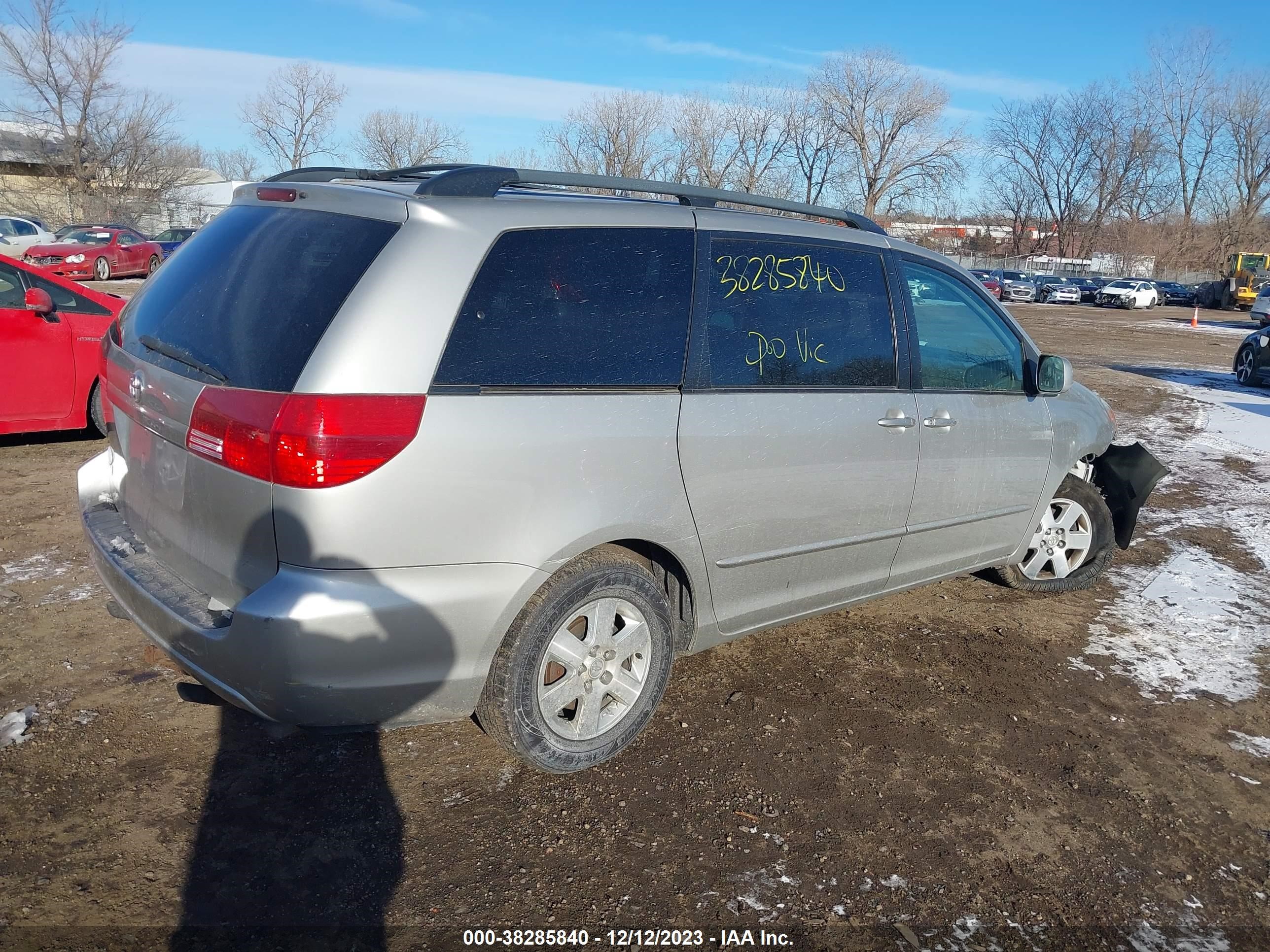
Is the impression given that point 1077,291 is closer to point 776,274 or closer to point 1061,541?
point 1061,541

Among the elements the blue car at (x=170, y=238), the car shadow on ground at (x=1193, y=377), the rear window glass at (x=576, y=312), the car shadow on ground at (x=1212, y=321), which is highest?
the blue car at (x=170, y=238)

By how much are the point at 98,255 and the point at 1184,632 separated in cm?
2632

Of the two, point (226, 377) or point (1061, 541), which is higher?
point (226, 377)

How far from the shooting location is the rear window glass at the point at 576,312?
279 centimetres

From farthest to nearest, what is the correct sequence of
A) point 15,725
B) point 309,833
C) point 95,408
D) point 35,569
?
point 95,408, point 35,569, point 15,725, point 309,833

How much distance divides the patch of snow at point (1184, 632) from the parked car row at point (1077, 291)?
39.9 m

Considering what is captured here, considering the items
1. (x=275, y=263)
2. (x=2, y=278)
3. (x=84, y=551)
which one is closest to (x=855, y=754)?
(x=275, y=263)

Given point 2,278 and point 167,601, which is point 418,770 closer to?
point 167,601

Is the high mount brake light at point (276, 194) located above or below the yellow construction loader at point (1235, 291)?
below

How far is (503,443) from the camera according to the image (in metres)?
2.74

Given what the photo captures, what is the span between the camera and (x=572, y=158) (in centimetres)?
4628

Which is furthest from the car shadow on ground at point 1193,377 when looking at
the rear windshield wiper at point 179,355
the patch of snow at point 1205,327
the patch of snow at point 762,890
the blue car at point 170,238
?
the blue car at point 170,238

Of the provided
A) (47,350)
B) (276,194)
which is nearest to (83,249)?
(47,350)

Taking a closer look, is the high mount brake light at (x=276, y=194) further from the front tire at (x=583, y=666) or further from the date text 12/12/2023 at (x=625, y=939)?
the date text 12/12/2023 at (x=625, y=939)
